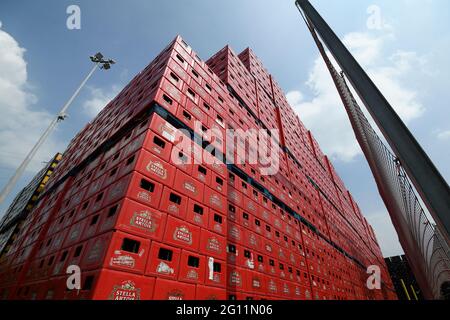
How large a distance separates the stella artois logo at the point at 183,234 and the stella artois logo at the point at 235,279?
3.26 m

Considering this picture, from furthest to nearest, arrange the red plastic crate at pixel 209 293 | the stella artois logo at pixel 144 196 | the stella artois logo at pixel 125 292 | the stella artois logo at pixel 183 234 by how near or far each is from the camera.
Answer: the stella artois logo at pixel 183 234, the red plastic crate at pixel 209 293, the stella artois logo at pixel 144 196, the stella artois logo at pixel 125 292

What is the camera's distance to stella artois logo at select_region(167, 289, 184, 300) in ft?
25.6

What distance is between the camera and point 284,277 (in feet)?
48.1

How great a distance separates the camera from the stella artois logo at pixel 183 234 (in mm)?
9047

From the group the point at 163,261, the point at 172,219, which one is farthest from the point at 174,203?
the point at 163,261

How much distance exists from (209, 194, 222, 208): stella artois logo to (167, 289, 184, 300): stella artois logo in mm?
4458

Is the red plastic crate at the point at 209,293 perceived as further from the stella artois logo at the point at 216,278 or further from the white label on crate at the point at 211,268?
the white label on crate at the point at 211,268

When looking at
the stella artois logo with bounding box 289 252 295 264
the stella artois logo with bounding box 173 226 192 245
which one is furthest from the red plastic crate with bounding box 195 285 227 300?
the stella artois logo with bounding box 289 252 295 264

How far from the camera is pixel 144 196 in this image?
8.73 metres

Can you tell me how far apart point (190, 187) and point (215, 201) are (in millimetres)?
1879

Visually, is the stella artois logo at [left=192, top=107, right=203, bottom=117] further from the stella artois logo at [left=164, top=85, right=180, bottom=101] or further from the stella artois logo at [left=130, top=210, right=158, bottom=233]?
the stella artois logo at [left=130, top=210, right=158, bottom=233]

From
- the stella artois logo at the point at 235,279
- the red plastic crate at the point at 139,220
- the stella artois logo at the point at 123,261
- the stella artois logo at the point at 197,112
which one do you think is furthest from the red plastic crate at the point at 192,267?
the stella artois logo at the point at 197,112
